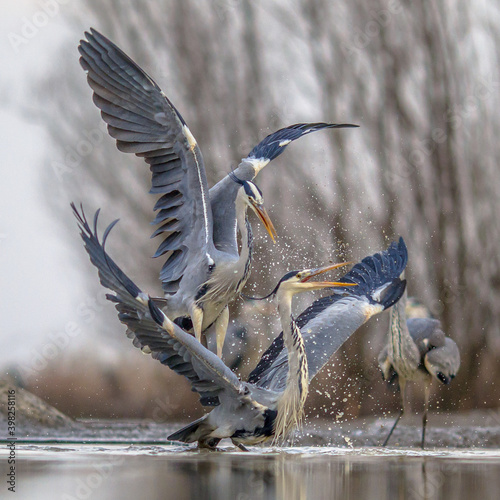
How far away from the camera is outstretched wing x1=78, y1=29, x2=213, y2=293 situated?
4.45 metres

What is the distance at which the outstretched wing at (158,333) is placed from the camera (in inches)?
136

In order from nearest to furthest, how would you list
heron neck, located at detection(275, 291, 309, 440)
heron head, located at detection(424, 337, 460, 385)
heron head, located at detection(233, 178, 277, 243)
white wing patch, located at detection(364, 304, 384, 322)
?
heron neck, located at detection(275, 291, 309, 440) → heron head, located at detection(233, 178, 277, 243) → white wing patch, located at detection(364, 304, 384, 322) → heron head, located at detection(424, 337, 460, 385)

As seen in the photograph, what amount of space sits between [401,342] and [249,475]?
101 inches

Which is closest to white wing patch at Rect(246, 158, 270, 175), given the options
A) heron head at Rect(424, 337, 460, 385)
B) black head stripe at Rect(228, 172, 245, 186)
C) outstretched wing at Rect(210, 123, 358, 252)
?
outstretched wing at Rect(210, 123, 358, 252)

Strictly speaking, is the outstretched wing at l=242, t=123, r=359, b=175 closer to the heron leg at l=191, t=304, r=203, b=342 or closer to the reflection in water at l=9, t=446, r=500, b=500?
the heron leg at l=191, t=304, r=203, b=342

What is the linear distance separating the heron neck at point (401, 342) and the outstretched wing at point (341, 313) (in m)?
0.51

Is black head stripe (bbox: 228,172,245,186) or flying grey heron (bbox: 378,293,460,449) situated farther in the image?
flying grey heron (bbox: 378,293,460,449)

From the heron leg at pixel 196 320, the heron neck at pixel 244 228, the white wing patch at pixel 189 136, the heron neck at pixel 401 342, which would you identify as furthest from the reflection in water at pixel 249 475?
the white wing patch at pixel 189 136

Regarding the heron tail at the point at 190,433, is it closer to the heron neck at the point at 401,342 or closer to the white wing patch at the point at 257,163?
Answer: the white wing patch at the point at 257,163

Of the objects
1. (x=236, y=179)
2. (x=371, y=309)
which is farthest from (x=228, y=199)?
(x=371, y=309)

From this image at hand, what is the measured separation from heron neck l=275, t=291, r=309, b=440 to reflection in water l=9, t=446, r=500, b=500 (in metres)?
0.16

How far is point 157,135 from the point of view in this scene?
179 inches

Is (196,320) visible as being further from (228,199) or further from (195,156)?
(195,156)

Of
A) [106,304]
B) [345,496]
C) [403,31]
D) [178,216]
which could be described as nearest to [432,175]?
[403,31]
